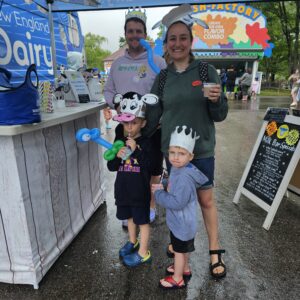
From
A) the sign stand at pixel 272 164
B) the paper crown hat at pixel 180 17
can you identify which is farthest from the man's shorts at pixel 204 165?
the sign stand at pixel 272 164

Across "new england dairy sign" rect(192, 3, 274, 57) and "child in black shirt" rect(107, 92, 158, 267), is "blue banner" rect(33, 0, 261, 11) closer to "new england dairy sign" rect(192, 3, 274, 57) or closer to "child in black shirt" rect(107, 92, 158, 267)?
"child in black shirt" rect(107, 92, 158, 267)

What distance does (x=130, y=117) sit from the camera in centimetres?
216

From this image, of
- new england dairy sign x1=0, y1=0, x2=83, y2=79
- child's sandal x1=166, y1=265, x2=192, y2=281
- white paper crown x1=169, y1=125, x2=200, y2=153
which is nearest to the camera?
white paper crown x1=169, y1=125, x2=200, y2=153

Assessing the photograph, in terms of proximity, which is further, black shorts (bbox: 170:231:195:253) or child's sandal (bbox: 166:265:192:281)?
child's sandal (bbox: 166:265:192:281)

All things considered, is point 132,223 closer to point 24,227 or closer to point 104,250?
point 104,250

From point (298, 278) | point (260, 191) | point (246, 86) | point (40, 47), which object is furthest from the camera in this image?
point (246, 86)

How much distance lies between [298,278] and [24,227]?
86.9 inches

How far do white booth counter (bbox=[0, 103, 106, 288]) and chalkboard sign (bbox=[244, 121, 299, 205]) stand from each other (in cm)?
203

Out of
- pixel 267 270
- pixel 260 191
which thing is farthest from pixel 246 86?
pixel 267 270

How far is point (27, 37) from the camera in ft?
11.8

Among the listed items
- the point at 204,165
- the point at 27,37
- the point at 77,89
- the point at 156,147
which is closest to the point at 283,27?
the point at 27,37

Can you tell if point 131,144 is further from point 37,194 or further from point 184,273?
point 184,273

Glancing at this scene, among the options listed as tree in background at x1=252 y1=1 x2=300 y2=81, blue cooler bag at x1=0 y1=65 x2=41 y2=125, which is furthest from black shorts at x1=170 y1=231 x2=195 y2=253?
tree in background at x1=252 y1=1 x2=300 y2=81

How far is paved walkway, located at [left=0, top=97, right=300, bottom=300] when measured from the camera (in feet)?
7.16
